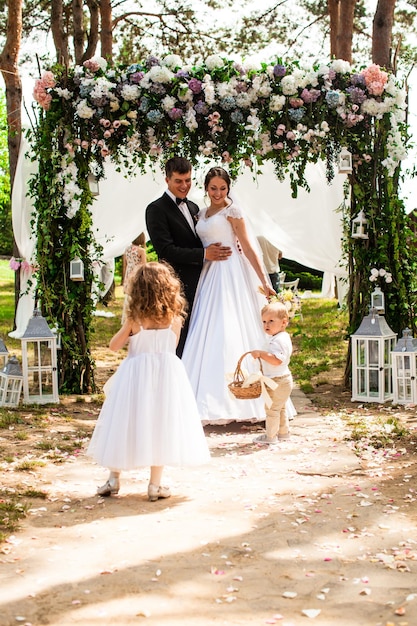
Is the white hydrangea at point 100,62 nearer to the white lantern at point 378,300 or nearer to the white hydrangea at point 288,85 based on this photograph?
the white hydrangea at point 288,85

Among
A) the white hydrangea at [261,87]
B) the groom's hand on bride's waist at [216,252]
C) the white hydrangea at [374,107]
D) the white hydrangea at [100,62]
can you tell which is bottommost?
the groom's hand on bride's waist at [216,252]

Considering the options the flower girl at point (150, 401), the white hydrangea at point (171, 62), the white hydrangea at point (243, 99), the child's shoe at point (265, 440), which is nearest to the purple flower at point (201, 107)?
the white hydrangea at point (243, 99)

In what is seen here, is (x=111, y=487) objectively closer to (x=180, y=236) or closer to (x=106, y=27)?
(x=180, y=236)

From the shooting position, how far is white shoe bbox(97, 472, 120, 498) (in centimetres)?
421

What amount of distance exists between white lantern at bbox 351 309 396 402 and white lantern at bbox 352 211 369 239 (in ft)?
2.20

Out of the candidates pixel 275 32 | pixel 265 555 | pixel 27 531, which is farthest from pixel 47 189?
pixel 275 32

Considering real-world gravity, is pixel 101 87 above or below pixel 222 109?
above

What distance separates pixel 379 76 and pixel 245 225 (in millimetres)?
1775

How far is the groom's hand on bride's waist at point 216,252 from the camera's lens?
6.13 m

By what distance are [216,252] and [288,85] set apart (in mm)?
1583

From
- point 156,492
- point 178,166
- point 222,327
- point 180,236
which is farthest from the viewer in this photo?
point 180,236

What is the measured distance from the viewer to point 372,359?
701 cm

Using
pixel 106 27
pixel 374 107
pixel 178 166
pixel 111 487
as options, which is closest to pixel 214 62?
pixel 178 166

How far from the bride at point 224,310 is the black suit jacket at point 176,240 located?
78mm
